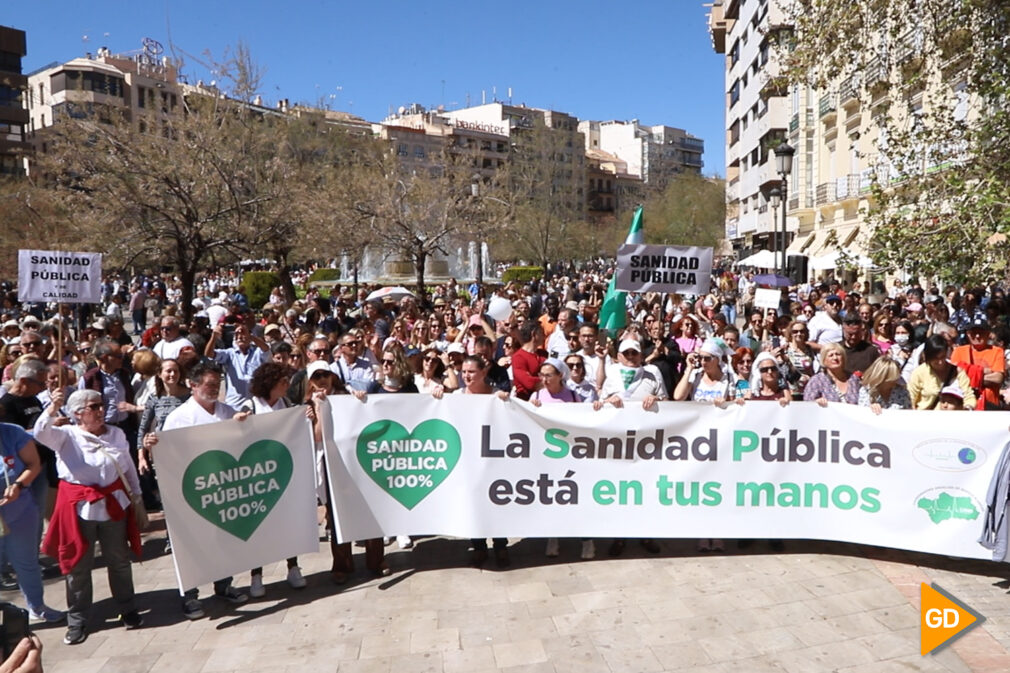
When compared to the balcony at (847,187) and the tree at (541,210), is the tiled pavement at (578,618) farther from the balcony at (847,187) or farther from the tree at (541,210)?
the tree at (541,210)

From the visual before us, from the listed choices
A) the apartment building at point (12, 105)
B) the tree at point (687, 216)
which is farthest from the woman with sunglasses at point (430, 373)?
the apartment building at point (12, 105)

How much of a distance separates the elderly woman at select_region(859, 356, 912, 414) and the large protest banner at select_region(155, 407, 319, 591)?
164 inches

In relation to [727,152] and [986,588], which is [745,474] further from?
[727,152]

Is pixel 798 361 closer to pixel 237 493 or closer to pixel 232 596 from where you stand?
pixel 237 493

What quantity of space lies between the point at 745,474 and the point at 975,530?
156cm

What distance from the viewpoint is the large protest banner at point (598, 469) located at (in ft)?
20.3

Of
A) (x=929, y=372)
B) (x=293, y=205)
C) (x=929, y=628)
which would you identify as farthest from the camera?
(x=293, y=205)

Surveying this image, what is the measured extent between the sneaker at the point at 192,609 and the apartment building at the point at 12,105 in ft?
212

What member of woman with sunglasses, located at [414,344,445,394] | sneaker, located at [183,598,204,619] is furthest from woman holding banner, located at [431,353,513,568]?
sneaker, located at [183,598,204,619]

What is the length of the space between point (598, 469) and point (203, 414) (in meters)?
2.80

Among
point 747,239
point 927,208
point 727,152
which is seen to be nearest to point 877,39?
point 927,208

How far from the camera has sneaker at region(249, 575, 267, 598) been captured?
6.00 m

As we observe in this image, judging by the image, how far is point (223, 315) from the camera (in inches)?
564

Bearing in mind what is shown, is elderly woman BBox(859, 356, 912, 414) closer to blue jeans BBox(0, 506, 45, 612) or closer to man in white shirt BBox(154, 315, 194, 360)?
blue jeans BBox(0, 506, 45, 612)
